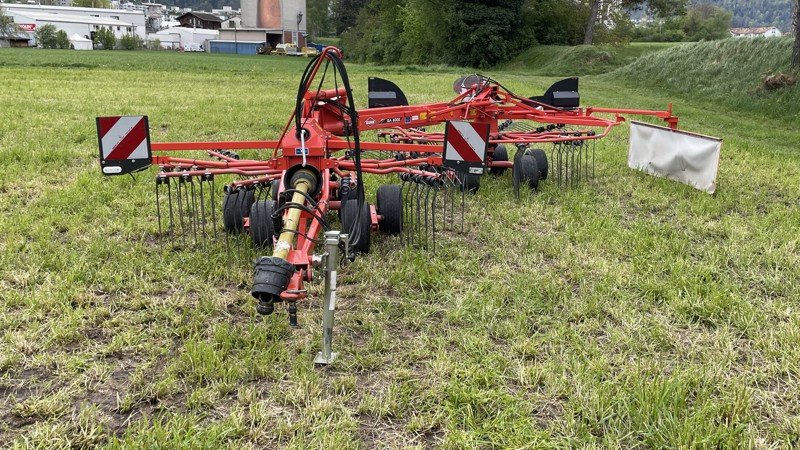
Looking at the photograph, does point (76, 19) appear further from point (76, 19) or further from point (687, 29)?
point (687, 29)

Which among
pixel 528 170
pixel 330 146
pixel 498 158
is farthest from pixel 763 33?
pixel 330 146

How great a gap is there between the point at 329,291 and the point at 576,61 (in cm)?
2594

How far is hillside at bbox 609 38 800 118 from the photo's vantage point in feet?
43.3

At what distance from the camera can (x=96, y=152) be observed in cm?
704

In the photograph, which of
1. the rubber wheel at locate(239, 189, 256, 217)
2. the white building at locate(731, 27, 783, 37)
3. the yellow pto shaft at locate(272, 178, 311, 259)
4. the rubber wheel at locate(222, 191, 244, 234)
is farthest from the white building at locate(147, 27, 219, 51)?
the yellow pto shaft at locate(272, 178, 311, 259)

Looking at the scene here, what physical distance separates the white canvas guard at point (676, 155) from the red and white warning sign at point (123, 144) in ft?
16.2

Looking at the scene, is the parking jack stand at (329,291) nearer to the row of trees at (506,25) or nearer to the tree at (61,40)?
the row of trees at (506,25)

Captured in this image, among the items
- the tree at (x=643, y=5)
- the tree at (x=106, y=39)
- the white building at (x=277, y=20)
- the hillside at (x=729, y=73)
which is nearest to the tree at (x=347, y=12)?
the white building at (x=277, y=20)

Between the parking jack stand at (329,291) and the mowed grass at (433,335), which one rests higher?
the parking jack stand at (329,291)

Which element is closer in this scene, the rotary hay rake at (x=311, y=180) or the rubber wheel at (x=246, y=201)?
the rotary hay rake at (x=311, y=180)

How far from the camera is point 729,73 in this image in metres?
15.6

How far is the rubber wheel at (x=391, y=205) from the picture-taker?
4.28 meters

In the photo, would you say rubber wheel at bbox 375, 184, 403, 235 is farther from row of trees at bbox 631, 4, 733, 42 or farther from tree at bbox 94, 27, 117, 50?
tree at bbox 94, 27, 117, 50

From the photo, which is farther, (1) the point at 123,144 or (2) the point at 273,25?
(2) the point at 273,25
